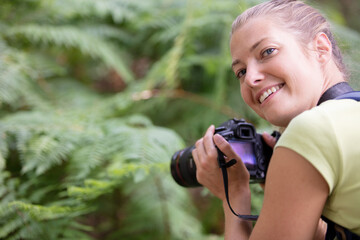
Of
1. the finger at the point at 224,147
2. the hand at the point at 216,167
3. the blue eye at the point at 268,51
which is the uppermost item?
the blue eye at the point at 268,51

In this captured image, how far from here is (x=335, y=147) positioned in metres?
0.70

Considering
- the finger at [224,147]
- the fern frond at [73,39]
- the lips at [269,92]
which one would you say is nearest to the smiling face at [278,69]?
the lips at [269,92]

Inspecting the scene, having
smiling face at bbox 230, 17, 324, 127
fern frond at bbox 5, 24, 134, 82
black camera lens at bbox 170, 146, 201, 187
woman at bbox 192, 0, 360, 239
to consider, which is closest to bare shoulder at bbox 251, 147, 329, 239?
woman at bbox 192, 0, 360, 239

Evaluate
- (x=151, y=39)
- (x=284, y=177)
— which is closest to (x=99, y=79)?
(x=151, y=39)

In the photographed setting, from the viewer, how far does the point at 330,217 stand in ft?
2.61

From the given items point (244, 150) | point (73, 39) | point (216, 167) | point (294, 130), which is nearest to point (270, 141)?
point (244, 150)

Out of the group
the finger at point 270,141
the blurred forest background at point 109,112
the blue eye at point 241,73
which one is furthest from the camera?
the blurred forest background at point 109,112

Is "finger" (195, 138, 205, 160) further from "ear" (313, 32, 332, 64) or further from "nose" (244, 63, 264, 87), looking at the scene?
"ear" (313, 32, 332, 64)

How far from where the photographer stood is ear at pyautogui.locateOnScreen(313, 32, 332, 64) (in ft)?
3.03

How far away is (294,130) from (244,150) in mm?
390

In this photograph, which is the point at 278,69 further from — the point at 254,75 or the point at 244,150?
the point at 244,150

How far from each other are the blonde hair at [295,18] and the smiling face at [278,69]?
2 cm

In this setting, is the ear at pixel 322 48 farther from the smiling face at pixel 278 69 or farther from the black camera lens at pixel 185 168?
the black camera lens at pixel 185 168

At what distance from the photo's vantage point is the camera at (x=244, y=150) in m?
1.10
